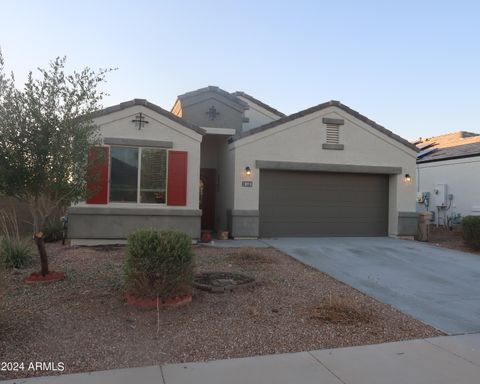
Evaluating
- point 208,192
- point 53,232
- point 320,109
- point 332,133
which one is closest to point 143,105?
point 53,232

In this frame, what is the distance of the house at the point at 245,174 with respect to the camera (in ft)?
38.1

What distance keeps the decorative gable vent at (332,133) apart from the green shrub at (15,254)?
9.08m

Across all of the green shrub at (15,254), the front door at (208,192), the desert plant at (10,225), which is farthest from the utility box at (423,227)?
the desert plant at (10,225)

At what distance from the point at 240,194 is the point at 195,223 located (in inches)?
71.0

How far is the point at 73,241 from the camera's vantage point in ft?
37.6

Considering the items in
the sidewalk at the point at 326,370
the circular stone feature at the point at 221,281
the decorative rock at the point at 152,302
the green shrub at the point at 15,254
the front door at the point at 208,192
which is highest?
the front door at the point at 208,192

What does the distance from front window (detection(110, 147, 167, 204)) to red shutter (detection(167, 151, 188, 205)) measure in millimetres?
170

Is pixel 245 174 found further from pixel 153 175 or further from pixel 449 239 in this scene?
pixel 449 239

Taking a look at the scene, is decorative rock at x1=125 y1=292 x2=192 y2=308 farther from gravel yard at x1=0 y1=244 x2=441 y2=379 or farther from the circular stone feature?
the circular stone feature

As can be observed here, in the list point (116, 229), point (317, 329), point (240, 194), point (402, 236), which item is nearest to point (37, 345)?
point (317, 329)

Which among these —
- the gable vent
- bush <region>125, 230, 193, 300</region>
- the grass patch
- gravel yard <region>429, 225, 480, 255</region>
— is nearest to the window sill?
the gable vent

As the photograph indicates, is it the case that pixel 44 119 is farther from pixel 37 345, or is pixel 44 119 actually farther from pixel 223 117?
pixel 223 117

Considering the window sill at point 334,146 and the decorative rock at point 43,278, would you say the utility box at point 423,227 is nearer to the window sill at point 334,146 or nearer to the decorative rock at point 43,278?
the window sill at point 334,146

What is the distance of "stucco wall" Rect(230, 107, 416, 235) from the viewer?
516 inches
